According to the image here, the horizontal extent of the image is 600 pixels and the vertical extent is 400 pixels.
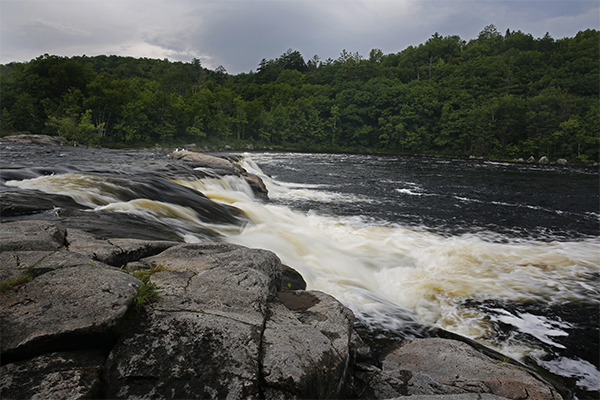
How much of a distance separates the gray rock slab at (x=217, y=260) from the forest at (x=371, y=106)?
51.4 meters

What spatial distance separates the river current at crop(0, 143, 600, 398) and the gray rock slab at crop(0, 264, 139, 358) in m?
2.60

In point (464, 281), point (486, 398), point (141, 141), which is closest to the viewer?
point (486, 398)

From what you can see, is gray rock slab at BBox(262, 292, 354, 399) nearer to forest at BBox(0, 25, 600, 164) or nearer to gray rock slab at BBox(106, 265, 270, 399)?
gray rock slab at BBox(106, 265, 270, 399)

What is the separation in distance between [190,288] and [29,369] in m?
1.28

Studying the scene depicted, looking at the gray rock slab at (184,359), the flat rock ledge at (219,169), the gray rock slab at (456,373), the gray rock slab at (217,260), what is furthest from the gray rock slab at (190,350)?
the flat rock ledge at (219,169)

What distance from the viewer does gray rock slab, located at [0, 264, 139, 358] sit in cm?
209

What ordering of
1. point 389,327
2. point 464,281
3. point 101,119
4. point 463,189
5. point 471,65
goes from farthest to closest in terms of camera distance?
point 471,65 → point 101,119 → point 463,189 → point 464,281 → point 389,327

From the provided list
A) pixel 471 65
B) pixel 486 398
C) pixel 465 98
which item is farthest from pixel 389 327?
pixel 471 65

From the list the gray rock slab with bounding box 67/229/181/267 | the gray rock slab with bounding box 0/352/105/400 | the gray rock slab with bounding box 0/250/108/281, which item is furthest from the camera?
the gray rock slab with bounding box 67/229/181/267

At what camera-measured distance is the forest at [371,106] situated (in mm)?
52344

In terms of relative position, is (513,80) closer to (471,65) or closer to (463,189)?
(471,65)

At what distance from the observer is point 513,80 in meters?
75.3

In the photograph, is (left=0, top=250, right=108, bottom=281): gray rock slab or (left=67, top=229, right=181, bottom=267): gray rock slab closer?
(left=0, top=250, right=108, bottom=281): gray rock slab

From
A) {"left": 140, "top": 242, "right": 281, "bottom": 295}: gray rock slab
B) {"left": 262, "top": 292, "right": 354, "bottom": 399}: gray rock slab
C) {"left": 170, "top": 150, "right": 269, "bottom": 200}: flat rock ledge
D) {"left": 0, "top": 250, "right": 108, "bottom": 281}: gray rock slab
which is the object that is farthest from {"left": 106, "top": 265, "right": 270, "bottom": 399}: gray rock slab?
{"left": 170, "top": 150, "right": 269, "bottom": 200}: flat rock ledge
